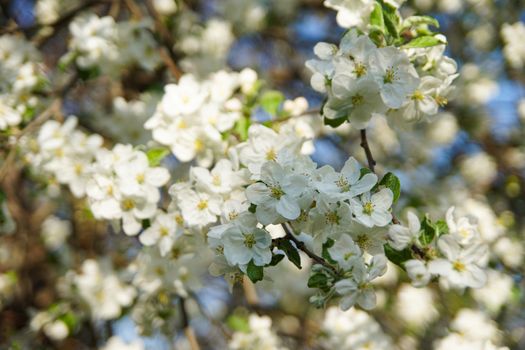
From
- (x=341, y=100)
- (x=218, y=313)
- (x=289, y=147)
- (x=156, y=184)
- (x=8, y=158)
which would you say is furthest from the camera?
(x=218, y=313)

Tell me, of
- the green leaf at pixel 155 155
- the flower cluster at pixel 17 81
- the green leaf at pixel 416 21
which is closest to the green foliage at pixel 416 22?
the green leaf at pixel 416 21

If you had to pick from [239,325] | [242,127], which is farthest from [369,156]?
[239,325]

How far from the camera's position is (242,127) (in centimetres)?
204

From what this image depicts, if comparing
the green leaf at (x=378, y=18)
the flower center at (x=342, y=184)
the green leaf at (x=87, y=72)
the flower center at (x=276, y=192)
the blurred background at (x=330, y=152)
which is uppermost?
the green leaf at (x=378, y=18)

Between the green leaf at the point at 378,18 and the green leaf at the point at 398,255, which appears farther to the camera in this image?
the green leaf at the point at 378,18

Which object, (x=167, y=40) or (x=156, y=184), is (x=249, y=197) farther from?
(x=167, y=40)

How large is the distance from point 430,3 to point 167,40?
2.03 meters

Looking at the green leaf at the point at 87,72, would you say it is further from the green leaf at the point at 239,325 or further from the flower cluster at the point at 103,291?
the green leaf at the point at 239,325

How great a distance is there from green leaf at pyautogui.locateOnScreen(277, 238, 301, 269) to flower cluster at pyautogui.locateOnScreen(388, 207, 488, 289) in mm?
224

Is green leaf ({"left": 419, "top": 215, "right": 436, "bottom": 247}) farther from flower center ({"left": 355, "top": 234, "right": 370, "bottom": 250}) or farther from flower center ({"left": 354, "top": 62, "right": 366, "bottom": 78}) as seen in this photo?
flower center ({"left": 354, "top": 62, "right": 366, "bottom": 78})

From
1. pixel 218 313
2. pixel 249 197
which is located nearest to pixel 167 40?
pixel 249 197

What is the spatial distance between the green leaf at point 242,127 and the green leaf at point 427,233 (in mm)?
793

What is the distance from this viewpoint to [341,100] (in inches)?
58.5

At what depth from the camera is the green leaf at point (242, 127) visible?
199 centimetres
